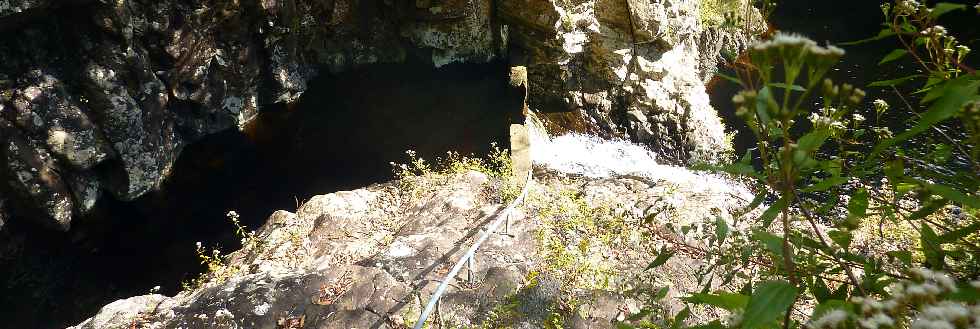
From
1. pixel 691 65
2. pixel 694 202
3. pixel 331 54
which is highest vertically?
pixel 331 54

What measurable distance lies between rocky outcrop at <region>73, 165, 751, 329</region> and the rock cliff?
14.3 feet

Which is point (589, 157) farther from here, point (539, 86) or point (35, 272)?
point (35, 272)

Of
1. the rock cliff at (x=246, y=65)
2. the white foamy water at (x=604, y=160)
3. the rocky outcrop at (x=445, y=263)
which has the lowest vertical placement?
the white foamy water at (x=604, y=160)

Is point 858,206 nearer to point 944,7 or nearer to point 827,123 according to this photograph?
point 827,123

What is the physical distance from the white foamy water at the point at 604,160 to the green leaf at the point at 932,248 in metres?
8.82

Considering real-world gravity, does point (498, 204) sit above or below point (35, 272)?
above

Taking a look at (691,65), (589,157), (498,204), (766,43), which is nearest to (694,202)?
(498,204)

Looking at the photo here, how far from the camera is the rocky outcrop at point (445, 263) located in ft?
12.3

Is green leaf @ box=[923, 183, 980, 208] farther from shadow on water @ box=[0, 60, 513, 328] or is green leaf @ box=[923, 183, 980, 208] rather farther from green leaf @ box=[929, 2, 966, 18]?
shadow on water @ box=[0, 60, 513, 328]

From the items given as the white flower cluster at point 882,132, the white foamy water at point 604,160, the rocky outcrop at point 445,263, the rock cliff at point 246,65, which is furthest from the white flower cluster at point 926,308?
the rock cliff at point 246,65

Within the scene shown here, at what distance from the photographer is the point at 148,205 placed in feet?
31.9

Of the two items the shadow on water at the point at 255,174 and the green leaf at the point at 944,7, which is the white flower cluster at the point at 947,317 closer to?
the green leaf at the point at 944,7

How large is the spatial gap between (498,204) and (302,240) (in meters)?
2.50

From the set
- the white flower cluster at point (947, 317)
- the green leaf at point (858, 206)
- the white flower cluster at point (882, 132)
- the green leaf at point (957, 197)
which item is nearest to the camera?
the white flower cluster at point (947, 317)
